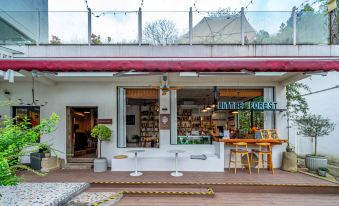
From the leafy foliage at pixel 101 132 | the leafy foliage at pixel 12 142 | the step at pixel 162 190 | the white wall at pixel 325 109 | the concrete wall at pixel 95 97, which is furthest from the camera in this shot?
the white wall at pixel 325 109

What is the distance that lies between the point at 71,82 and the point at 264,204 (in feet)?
22.5

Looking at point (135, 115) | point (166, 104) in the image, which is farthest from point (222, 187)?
point (135, 115)

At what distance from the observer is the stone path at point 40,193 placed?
449 cm

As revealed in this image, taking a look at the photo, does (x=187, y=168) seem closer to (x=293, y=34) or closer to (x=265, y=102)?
(x=265, y=102)

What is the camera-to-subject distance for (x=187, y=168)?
7211 mm

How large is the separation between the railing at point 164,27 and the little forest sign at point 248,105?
1.99 metres

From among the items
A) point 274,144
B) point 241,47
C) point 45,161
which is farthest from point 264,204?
point 45,161

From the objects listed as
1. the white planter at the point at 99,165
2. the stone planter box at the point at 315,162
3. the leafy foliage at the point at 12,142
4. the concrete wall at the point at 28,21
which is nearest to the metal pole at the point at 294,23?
the stone planter box at the point at 315,162

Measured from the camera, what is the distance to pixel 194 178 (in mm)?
6270

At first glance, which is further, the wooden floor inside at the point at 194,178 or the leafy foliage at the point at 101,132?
the leafy foliage at the point at 101,132

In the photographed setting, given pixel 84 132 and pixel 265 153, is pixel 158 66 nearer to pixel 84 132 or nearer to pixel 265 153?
pixel 265 153

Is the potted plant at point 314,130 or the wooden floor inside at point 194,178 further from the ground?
the potted plant at point 314,130

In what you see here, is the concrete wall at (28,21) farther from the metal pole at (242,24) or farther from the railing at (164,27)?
the metal pole at (242,24)

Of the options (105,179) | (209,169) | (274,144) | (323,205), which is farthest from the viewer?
(274,144)
